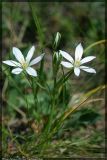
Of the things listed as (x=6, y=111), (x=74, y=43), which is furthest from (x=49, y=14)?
(x=6, y=111)

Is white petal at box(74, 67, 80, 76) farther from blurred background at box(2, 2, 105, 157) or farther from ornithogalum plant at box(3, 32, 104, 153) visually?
blurred background at box(2, 2, 105, 157)

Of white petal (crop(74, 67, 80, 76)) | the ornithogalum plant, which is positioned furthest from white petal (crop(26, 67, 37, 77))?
white petal (crop(74, 67, 80, 76))

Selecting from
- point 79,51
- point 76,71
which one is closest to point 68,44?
point 79,51

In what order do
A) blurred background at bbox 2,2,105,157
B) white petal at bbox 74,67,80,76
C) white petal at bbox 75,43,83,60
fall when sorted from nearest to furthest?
white petal at bbox 74,67,80,76, white petal at bbox 75,43,83,60, blurred background at bbox 2,2,105,157

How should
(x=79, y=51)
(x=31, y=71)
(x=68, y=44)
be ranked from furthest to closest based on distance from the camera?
(x=68, y=44)
(x=79, y=51)
(x=31, y=71)

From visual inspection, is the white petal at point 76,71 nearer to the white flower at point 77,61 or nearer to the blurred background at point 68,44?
the white flower at point 77,61

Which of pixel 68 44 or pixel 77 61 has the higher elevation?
pixel 68 44

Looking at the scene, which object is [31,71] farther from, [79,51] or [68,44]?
[68,44]

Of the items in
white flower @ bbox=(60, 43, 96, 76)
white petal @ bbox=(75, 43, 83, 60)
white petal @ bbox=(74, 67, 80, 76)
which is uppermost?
white petal @ bbox=(75, 43, 83, 60)

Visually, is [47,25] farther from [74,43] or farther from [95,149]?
[95,149]

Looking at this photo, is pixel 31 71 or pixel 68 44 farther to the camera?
pixel 68 44
